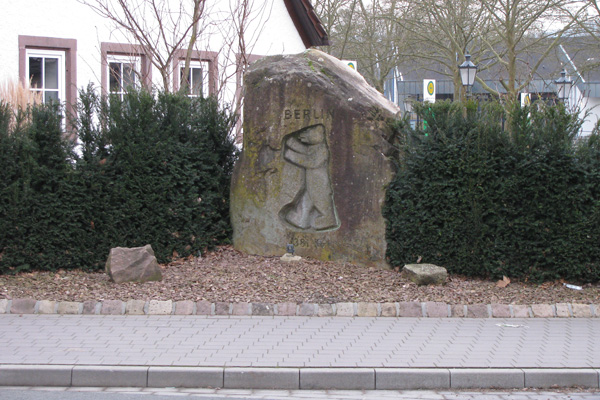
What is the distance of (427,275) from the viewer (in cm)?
870

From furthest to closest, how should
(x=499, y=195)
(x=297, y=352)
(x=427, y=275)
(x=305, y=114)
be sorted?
(x=305, y=114), (x=499, y=195), (x=427, y=275), (x=297, y=352)

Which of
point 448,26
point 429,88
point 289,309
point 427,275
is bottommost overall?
point 289,309

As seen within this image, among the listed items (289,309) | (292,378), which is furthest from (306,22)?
(292,378)

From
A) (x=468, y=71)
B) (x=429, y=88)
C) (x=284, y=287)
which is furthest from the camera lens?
(x=468, y=71)

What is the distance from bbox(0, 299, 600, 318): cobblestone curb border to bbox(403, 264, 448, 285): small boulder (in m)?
0.76

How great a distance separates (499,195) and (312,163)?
9.17ft

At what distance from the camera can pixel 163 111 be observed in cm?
1011

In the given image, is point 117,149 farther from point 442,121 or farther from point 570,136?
point 570,136

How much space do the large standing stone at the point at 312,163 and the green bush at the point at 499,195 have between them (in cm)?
46

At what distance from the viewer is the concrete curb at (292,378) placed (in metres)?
5.94

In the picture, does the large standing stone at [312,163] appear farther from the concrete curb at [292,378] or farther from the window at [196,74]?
the window at [196,74]

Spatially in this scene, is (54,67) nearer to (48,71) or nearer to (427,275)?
(48,71)

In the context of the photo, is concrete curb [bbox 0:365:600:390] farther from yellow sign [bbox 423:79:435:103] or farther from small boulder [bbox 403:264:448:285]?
yellow sign [bbox 423:79:435:103]

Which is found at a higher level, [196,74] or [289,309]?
[196,74]
